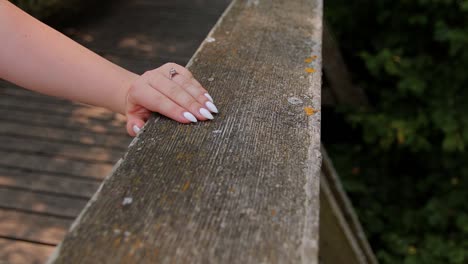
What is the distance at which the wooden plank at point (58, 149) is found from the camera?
273 cm

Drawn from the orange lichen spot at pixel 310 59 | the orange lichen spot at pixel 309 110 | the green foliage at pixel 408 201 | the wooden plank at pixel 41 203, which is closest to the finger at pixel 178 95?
the orange lichen spot at pixel 309 110

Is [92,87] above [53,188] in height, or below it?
above

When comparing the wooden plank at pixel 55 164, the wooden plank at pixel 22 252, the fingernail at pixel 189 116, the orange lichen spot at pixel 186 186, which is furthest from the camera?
the wooden plank at pixel 55 164

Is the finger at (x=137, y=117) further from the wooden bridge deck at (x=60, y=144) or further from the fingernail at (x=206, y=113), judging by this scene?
the wooden bridge deck at (x=60, y=144)

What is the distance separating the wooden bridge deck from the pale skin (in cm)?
127

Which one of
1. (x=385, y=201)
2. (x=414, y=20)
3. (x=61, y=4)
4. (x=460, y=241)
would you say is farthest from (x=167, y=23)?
(x=460, y=241)

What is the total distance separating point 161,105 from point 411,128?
9.79ft

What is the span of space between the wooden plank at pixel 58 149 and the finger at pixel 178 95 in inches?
68.5

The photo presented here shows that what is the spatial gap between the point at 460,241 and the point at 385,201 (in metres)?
0.94

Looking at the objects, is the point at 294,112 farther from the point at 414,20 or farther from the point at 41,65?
the point at 414,20

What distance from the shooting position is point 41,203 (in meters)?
2.37

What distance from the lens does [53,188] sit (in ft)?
8.13

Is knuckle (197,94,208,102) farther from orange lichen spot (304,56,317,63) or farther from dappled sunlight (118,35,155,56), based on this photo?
dappled sunlight (118,35,155,56)

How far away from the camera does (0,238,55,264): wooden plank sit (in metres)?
2.03
